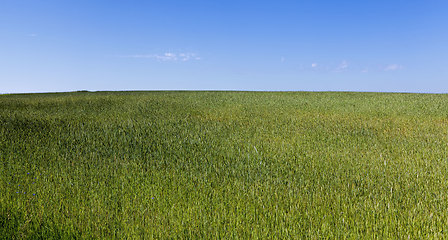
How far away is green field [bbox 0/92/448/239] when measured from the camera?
304 centimetres

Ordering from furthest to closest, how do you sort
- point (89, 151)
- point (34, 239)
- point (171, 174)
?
1. point (89, 151)
2. point (171, 174)
3. point (34, 239)

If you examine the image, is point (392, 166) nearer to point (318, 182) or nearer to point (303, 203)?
point (318, 182)

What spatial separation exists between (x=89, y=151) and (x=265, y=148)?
3.23 meters

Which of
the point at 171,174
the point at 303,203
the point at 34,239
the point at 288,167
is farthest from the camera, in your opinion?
the point at 288,167

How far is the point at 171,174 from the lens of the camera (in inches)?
175

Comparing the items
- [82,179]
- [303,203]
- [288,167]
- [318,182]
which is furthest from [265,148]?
[82,179]

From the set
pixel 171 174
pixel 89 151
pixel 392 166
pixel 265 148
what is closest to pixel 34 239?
pixel 171 174

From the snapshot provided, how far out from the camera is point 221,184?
4.00m

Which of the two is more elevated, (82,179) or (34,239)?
(82,179)

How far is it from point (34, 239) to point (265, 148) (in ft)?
12.8

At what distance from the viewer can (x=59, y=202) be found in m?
3.64

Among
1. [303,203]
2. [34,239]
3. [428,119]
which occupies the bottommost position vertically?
[34,239]

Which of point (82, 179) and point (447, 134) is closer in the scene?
point (82, 179)

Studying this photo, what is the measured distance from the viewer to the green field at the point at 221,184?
3.04 m
